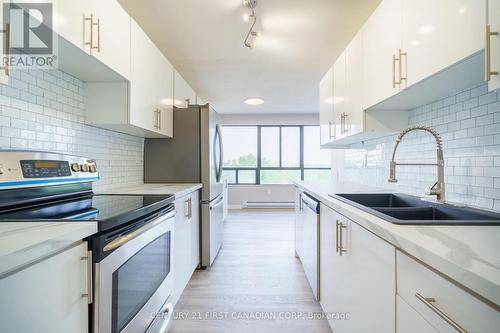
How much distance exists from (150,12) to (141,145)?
121 cm

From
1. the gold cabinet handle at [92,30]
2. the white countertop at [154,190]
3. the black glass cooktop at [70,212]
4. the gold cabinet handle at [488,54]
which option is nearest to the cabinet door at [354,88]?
the gold cabinet handle at [488,54]

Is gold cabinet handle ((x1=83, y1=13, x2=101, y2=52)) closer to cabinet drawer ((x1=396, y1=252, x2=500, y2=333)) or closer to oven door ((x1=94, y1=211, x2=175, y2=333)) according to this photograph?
oven door ((x1=94, y1=211, x2=175, y2=333))

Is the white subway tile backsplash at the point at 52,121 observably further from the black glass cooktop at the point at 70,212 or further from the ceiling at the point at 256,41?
the ceiling at the point at 256,41

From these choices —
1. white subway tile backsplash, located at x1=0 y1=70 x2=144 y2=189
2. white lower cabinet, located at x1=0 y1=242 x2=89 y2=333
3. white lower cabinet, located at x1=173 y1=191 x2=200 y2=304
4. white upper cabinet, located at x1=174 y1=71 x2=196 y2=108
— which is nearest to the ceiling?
white upper cabinet, located at x1=174 y1=71 x2=196 y2=108

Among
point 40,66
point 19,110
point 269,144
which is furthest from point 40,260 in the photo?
point 269,144

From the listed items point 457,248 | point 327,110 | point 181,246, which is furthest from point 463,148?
point 181,246

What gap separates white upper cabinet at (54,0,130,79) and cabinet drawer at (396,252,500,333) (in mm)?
1592

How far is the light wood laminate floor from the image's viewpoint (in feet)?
5.78

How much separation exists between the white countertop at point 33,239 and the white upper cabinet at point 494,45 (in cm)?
135

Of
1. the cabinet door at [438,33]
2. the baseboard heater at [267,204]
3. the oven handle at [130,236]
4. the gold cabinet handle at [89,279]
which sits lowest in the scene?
the baseboard heater at [267,204]

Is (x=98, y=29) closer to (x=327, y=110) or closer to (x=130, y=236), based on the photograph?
(x=130, y=236)

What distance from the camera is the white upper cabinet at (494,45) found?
0.78 meters

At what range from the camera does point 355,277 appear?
1147mm

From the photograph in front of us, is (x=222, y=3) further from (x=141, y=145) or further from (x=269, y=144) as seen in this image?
(x=269, y=144)
